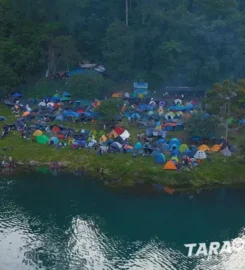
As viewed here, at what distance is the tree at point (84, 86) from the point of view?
61062 millimetres

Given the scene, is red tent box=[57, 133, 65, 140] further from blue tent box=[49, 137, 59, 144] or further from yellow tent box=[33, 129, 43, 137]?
yellow tent box=[33, 129, 43, 137]

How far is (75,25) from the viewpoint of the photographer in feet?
230

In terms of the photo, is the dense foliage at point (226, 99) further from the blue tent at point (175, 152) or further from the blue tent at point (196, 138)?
the blue tent at point (175, 152)

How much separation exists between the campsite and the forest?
6.55m

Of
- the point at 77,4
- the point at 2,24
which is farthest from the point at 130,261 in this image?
the point at 2,24

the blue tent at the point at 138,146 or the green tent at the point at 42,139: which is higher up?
the green tent at the point at 42,139

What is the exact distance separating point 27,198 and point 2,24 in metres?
37.2

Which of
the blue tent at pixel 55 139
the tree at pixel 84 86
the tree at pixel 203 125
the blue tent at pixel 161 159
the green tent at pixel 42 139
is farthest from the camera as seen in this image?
the tree at pixel 84 86

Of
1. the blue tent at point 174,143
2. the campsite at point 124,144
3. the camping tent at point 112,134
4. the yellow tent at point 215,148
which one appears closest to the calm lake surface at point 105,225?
the campsite at point 124,144

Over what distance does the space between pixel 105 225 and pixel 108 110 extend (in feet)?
60.8

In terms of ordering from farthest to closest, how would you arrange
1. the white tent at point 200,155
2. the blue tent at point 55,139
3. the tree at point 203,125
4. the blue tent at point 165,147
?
1. the blue tent at point 55,139
2. the tree at point 203,125
3. the blue tent at point 165,147
4. the white tent at point 200,155

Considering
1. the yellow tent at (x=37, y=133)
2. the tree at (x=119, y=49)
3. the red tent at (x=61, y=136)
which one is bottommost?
the red tent at (x=61, y=136)

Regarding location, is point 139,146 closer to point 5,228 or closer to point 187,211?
point 187,211

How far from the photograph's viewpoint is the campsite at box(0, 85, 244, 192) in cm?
4475
